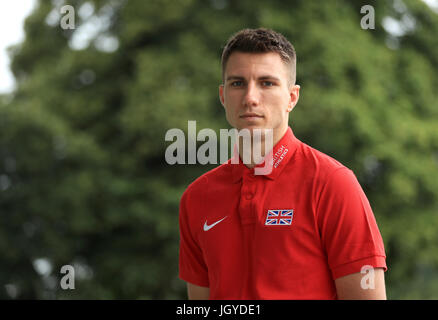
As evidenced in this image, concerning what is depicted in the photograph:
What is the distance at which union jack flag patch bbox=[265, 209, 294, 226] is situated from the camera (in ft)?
6.48

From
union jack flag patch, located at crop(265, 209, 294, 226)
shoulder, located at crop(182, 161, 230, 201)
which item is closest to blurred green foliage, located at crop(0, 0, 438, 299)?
shoulder, located at crop(182, 161, 230, 201)

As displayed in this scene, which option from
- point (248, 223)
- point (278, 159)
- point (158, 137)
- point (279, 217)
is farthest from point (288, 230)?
point (158, 137)

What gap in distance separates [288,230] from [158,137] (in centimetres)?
826

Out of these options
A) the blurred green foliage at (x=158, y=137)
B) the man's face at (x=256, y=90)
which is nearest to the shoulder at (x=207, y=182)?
the man's face at (x=256, y=90)

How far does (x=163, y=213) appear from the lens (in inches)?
384

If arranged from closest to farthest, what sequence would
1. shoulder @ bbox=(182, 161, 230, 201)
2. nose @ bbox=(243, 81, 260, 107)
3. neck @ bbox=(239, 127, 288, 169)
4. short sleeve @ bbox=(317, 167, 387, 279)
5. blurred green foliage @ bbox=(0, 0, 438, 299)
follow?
short sleeve @ bbox=(317, 167, 387, 279), nose @ bbox=(243, 81, 260, 107), neck @ bbox=(239, 127, 288, 169), shoulder @ bbox=(182, 161, 230, 201), blurred green foliage @ bbox=(0, 0, 438, 299)

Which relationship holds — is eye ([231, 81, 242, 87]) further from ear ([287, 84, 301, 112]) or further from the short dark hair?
ear ([287, 84, 301, 112])

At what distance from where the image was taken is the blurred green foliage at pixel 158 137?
391 inches

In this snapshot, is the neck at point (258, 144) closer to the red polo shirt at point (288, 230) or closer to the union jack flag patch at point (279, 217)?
the red polo shirt at point (288, 230)

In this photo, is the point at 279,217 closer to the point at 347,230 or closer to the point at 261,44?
the point at 347,230
